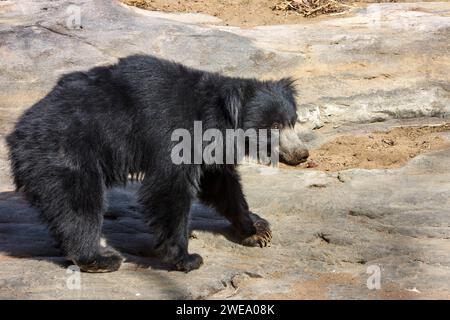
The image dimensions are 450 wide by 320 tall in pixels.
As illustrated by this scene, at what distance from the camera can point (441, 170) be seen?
262 inches

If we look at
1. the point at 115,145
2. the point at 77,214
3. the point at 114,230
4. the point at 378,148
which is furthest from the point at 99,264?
the point at 378,148

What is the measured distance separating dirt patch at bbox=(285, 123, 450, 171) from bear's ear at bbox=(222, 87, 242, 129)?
7.87 ft

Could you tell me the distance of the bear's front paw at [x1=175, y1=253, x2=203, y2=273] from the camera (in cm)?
503

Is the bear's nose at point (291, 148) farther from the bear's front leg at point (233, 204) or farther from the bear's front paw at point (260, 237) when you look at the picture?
the bear's front paw at point (260, 237)

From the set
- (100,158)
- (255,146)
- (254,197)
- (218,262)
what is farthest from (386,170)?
(100,158)

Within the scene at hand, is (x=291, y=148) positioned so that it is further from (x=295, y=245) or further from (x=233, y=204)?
(x=295, y=245)

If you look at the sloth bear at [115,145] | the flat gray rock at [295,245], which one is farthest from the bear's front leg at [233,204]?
the sloth bear at [115,145]

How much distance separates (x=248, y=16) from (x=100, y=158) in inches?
249

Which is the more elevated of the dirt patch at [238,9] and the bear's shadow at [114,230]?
the dirt patch at [238,9]

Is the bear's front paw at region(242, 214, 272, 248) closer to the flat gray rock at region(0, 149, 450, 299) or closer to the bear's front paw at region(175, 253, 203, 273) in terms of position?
the flat gray rock at region(0, 149, 450, 299)

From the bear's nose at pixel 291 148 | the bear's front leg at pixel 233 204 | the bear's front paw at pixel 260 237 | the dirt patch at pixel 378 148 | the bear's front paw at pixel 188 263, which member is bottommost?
the bear's front paw at pixel 188 263

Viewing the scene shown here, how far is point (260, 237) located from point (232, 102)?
43.5 inches

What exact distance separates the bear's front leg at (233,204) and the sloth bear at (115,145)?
15.8 inches

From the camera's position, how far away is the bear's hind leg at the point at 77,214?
488cm
